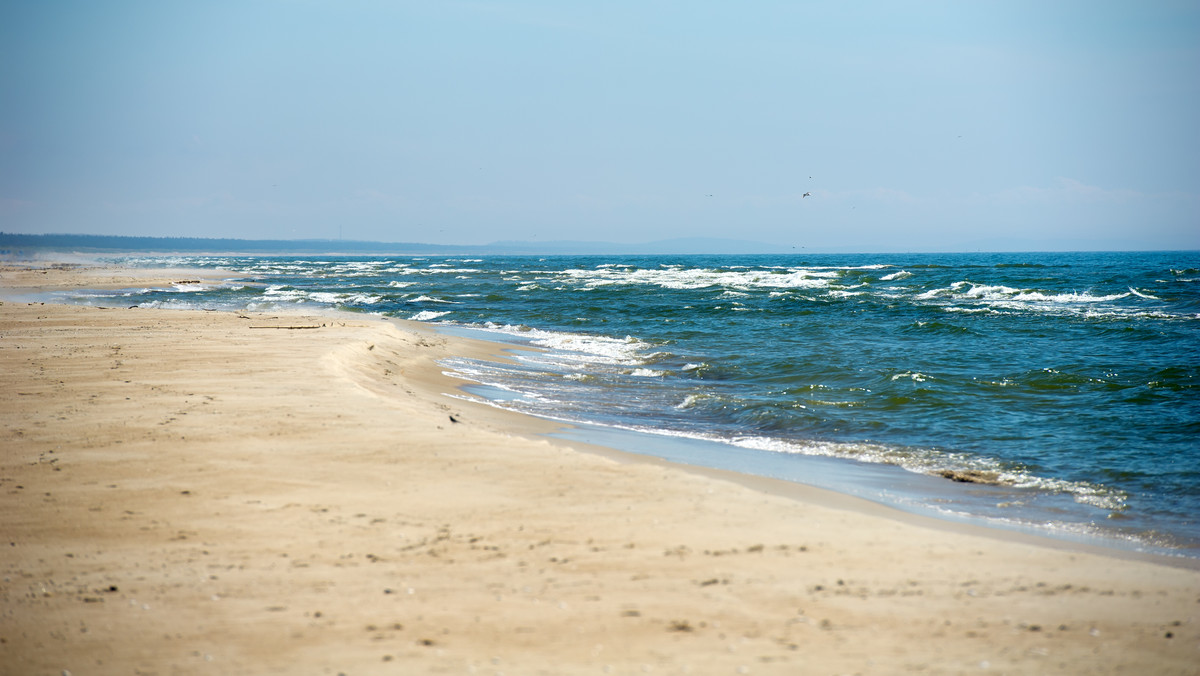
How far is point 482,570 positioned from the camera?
14.0ft

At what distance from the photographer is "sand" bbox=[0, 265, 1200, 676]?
11.2 ft

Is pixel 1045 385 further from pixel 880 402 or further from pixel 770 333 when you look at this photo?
pixel 770 333

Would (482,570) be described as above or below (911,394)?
above

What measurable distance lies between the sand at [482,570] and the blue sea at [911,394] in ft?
4.92

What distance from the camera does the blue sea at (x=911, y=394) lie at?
24.7ft

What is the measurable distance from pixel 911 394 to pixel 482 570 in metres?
10.1

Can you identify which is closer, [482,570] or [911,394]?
[482,570]

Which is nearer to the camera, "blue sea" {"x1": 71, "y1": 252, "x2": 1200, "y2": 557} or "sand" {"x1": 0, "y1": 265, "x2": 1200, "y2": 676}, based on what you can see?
"sand" {"x1": 0, "y1": 265, "x2": 1200, "y2": 676}

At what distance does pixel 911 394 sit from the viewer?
12.4 metres

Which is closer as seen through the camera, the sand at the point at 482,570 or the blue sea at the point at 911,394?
the sand at the point at 482,570

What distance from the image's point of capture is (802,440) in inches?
384

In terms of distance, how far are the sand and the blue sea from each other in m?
1.50

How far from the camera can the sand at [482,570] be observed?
3.41 meters

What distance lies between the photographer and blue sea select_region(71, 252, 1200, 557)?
24.7ft
